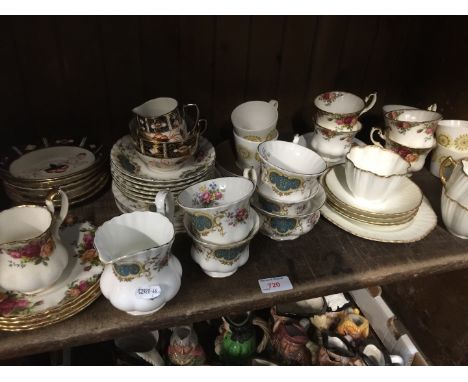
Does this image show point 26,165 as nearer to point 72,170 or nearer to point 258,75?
point 72,170

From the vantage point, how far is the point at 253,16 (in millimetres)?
831

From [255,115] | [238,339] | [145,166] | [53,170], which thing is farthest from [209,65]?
[238,339]

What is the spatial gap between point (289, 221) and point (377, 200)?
0.20 m

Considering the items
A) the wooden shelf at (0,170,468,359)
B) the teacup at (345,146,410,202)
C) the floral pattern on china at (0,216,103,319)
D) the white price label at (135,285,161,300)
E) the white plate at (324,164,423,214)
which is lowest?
the wooden shelf at (0,170,468,359)

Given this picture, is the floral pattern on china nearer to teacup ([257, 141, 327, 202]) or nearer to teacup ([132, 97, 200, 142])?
teacup ([132, 97, 200, 142])

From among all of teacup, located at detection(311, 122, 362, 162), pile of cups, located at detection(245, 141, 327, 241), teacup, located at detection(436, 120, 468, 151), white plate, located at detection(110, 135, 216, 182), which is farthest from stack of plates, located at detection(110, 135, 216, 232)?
teacup, located at detection(436, 120, 468, 151)

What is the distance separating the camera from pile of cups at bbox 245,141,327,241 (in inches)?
26.5

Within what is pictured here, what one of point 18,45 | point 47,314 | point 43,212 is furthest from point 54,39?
point 47,314

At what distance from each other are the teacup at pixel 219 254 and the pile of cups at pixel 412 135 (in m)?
0.37

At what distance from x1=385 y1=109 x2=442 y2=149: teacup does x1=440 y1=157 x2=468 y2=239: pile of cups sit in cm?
11

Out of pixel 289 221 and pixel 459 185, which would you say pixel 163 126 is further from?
pixel 459 185

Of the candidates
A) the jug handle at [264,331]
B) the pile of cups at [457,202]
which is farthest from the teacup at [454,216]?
the jug handle at [264,331]

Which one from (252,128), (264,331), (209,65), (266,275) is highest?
(209,65)

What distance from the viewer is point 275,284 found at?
2.15ft
